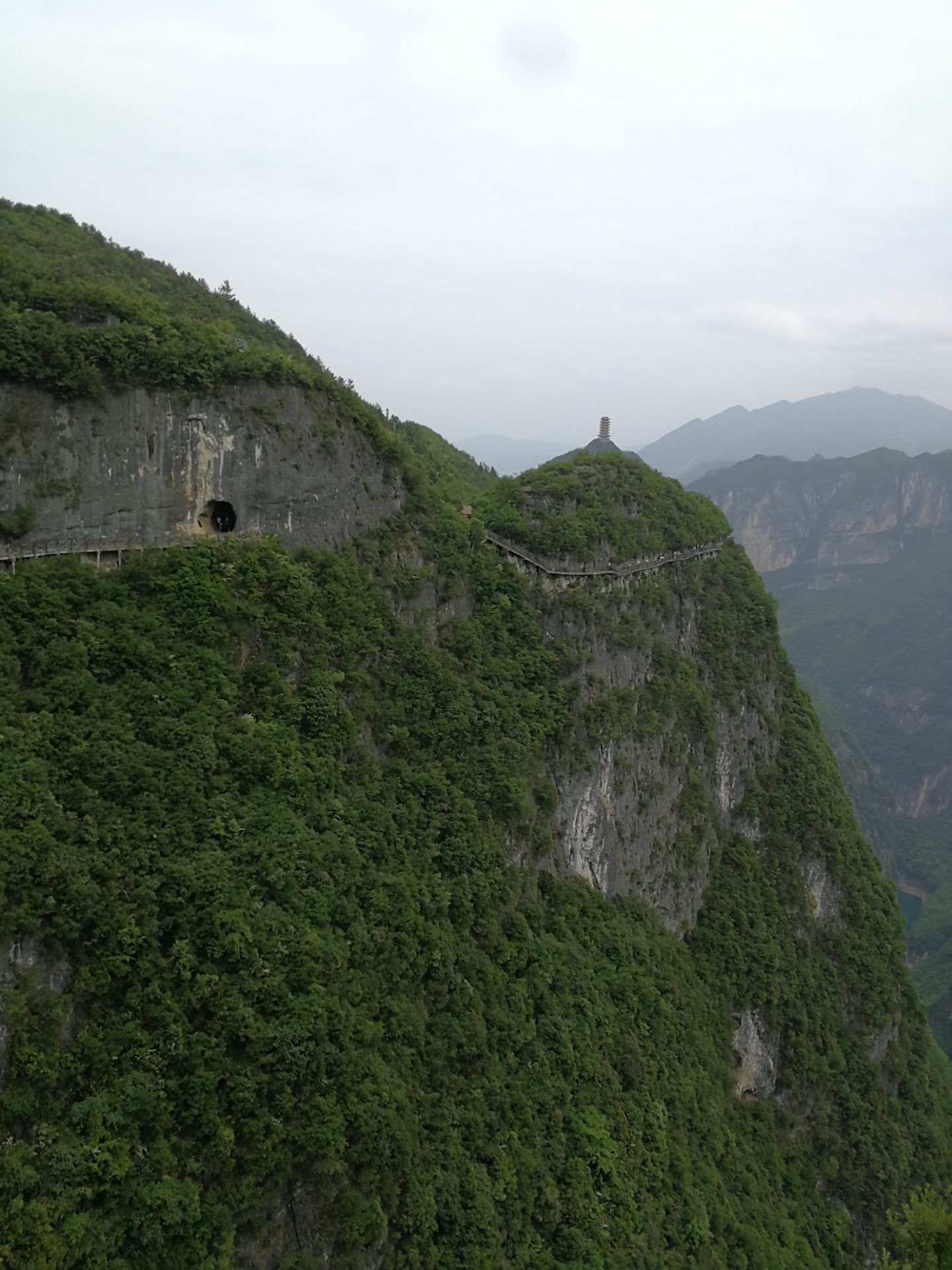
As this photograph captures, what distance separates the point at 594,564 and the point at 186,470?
18.3 metres

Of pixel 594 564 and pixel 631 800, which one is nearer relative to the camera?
pixel 631 800

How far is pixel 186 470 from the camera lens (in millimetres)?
22422

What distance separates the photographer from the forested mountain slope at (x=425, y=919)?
568 inches

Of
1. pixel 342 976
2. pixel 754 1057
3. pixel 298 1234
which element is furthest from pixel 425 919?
pixel 754 1057

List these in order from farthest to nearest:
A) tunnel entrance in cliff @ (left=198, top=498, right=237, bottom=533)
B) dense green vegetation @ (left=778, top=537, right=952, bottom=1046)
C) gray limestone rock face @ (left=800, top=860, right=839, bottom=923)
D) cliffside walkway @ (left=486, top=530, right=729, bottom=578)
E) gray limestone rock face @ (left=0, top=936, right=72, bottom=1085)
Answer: dense green vegetation @ (left=778, top=537, right=952, bottom=1046) < gray limestone rock face @ (left=800, top=860, right=839, bottom=923) < cliffside walkway @ (left=486, top=530, right=729, bottom=578) < tunnel entrance in cliff @ (left=198, top=498, right=237, bottom=533) < gray limestone rock face @ (left=0, top=936, right=72, bottom=1085)

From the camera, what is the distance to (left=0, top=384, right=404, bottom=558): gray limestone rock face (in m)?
19.9

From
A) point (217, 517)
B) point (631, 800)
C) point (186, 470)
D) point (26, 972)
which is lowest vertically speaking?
point (631, 800)

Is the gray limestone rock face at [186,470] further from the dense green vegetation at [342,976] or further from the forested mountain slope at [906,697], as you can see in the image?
the forested mountain slope at [906,697]

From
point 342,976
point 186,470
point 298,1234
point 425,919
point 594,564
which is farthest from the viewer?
point 594,564

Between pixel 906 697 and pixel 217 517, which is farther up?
pixel 217 517

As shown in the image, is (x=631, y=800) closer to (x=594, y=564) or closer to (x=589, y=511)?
(x=594, y=564)

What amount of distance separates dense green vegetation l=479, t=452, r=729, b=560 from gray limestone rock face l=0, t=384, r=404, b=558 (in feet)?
27.7

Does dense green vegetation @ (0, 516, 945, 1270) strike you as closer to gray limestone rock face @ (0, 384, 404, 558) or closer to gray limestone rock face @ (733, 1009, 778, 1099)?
gray limestone rock face @ (733, 1009, 778, 1099)

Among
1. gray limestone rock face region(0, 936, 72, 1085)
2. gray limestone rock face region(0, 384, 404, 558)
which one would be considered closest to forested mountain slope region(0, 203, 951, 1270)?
gray limestone rock face region(0, 936, 72, 1085)
